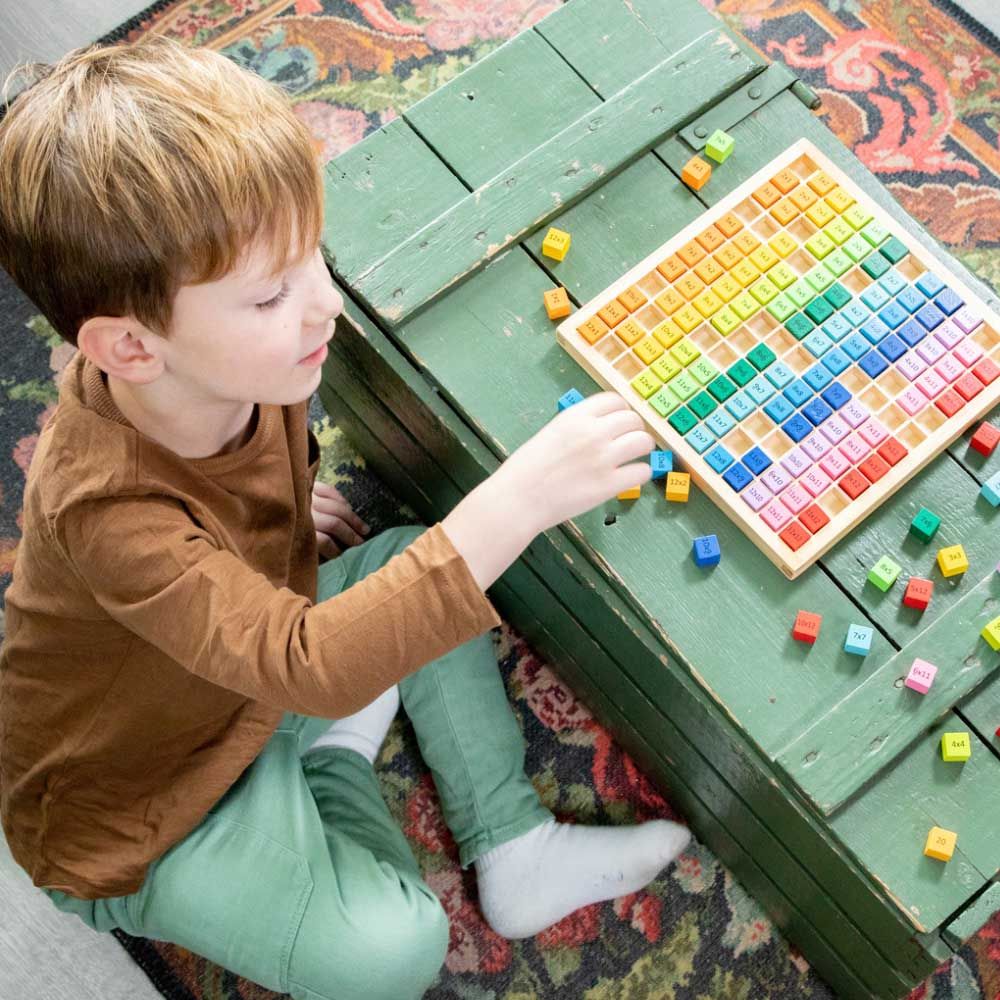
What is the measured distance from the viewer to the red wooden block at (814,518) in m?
0.95

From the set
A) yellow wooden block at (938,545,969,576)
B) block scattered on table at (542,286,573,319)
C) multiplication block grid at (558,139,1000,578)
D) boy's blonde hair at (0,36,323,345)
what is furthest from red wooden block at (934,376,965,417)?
boy's blonde hair at (0,36,323,345)

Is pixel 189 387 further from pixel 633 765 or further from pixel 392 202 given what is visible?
pixel 633 765

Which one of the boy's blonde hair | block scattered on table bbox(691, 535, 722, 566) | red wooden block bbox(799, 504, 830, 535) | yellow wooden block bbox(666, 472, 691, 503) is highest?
the boy's blonde hair

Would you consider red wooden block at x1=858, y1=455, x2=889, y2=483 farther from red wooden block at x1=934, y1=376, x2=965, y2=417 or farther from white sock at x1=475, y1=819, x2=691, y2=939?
white sock at x1=475, y1=819, x2=691, y2=939

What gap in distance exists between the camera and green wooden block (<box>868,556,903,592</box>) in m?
0.95

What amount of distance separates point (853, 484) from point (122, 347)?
0.57m

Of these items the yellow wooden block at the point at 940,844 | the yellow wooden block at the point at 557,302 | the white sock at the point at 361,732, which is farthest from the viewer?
the white sock at the point at 361,732

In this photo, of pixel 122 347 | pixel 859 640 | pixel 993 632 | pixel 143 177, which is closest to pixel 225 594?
pixel 122 347

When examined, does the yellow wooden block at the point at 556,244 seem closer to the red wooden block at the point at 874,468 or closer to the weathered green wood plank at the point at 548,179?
the weathered green wood plank at the point at 548,179

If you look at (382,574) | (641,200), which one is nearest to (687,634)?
(382,574)

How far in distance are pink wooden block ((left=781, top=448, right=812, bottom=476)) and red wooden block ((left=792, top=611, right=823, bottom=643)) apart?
0.38ft

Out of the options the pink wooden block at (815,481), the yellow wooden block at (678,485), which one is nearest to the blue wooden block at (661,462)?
the yellow wooden block at (678,485)

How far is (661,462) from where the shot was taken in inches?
38.4

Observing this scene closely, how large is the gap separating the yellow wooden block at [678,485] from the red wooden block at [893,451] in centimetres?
16
